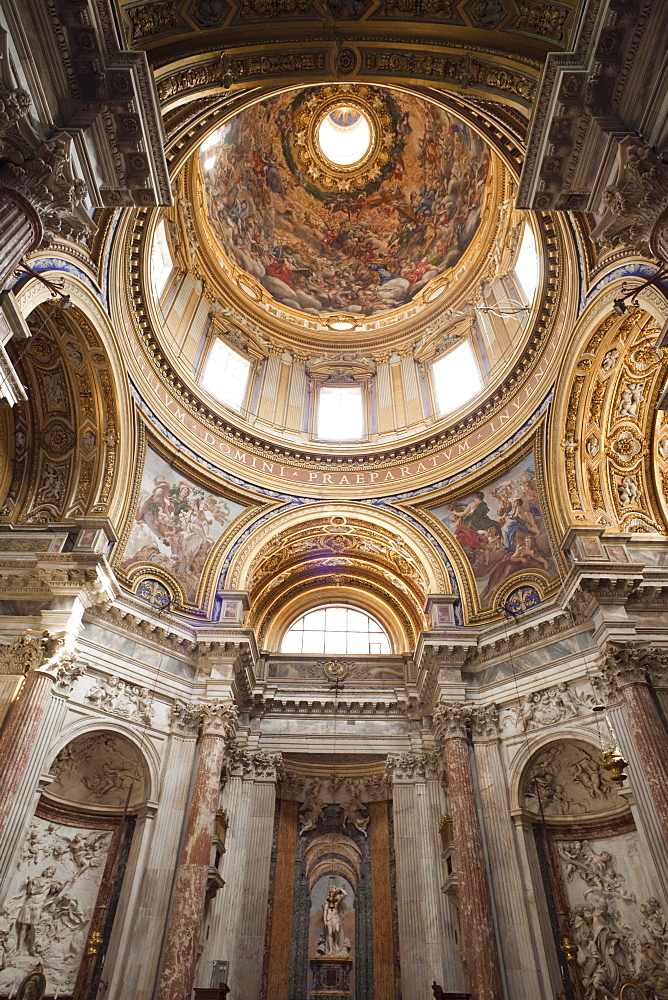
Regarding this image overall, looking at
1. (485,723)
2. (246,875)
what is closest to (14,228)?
(485,723)

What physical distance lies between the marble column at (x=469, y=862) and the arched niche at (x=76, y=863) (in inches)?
267

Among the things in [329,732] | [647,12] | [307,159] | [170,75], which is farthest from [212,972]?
[307,159]

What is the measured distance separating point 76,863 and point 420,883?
807 cm

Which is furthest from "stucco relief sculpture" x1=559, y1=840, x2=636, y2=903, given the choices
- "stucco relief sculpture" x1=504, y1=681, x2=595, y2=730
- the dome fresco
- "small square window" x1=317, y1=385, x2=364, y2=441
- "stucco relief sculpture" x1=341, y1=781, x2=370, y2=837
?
the dome fresco

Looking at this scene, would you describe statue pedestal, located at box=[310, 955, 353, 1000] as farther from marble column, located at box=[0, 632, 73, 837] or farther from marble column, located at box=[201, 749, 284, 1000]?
marble column, located at box=[0, 632, 73, 837]

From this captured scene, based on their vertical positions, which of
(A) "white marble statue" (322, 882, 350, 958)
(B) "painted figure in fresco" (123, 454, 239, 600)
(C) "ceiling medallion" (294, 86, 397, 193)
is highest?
(C) "ceiling medallion" (294, 86, 397, 193)

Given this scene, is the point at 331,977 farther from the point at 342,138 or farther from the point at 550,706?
the point at 342,138

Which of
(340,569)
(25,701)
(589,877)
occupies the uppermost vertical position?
(340,569)

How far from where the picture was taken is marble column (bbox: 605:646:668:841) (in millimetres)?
10492

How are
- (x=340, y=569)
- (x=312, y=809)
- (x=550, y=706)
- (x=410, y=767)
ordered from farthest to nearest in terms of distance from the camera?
(x=340, y=569) < (x=312, y=809) < (x=410, y=767) < (x=550, y=706)

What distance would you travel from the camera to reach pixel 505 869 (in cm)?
1284

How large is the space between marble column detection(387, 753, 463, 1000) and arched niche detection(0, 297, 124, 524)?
10.6 meters

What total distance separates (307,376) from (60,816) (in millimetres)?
14998

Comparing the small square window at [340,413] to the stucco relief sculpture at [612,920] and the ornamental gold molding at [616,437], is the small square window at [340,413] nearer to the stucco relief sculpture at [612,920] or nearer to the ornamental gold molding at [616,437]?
the ornamental gold molding at [616,437]
